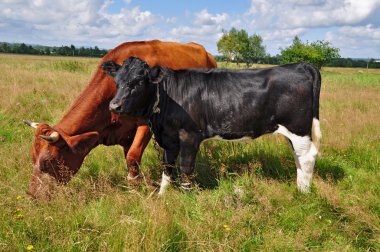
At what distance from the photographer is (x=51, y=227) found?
10.9 feet

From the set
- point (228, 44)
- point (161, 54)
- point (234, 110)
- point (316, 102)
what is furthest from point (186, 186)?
Result: point (228, 44)

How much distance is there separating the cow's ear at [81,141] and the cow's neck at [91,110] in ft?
0.68

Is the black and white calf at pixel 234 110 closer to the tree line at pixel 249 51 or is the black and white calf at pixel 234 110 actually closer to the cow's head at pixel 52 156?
the cow's head at pixel 52 156

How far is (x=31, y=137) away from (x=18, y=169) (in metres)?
2.32

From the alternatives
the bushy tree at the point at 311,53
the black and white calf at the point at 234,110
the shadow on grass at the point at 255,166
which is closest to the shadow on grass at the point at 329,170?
the shadow on grass at the point at 255,166

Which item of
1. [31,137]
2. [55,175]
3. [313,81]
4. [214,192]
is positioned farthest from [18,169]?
[313,81]

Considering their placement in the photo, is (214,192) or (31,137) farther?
(31,137)

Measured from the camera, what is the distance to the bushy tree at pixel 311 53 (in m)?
59.1

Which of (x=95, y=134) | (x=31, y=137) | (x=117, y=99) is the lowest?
(x=31, y=137)

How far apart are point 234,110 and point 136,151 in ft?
5.56

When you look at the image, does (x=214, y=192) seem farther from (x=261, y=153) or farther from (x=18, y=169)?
(x=18, y=169)

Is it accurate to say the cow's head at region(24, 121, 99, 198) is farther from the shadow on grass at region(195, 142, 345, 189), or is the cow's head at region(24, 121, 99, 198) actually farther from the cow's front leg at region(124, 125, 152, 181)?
the shadow on grass at region(195, 142, 345, 189)

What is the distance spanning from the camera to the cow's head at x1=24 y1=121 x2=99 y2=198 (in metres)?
4.22

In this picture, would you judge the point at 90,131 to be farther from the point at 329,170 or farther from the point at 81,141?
the point at 329,170
